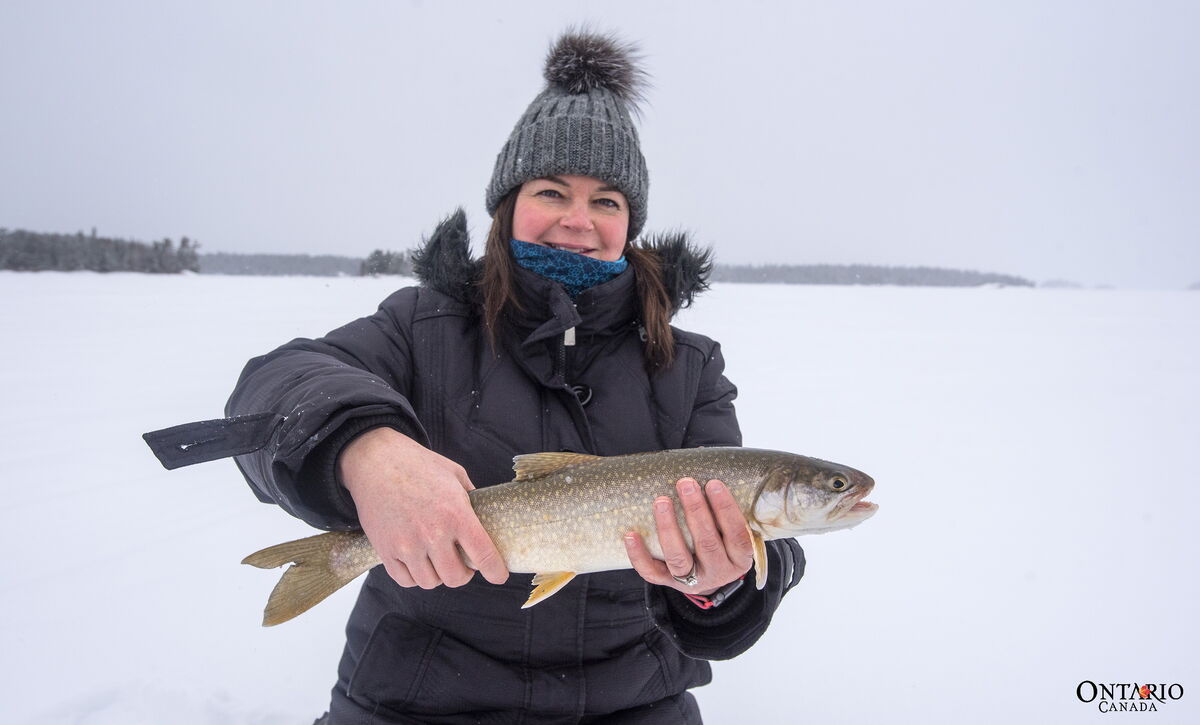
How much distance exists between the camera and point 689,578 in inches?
88.0

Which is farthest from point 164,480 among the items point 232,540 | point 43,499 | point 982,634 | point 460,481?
point 982,634

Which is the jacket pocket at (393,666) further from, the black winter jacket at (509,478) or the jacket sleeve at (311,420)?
the jacket sleeve at (311,420)

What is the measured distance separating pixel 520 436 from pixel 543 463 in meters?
0.36

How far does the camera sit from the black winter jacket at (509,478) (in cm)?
242

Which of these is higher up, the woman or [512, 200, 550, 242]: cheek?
[512, 200, 550, 242]: cheek

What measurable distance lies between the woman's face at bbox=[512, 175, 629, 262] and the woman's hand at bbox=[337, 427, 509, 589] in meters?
1.31

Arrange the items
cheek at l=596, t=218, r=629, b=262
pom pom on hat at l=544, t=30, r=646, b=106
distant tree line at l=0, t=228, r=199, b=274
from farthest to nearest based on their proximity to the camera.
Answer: distant tree line at l=0, t=228, r=199, b=274, pom pom on hat at l=544, t=30, r=646, b=106, cheek at l=596, t=218, r=629, b=262

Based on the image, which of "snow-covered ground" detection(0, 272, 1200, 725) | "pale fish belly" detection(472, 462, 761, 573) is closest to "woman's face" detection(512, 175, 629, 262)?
"pale fish belly" detection(472, 462, 761, 573)

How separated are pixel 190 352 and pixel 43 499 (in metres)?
7.54

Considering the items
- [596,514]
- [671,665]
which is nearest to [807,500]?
[596,514]

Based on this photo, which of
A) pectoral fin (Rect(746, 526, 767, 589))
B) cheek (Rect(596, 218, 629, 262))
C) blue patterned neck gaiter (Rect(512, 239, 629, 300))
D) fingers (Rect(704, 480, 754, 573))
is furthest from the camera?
cheek (Rect(596, 218, 629, 262))

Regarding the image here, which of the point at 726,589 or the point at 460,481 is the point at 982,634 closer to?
the point at 726,589

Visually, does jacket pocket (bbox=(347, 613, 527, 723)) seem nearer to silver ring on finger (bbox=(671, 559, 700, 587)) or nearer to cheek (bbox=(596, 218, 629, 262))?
silver ring on finger (bbox=(671, 559, 700, 587))

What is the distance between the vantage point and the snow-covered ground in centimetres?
341
